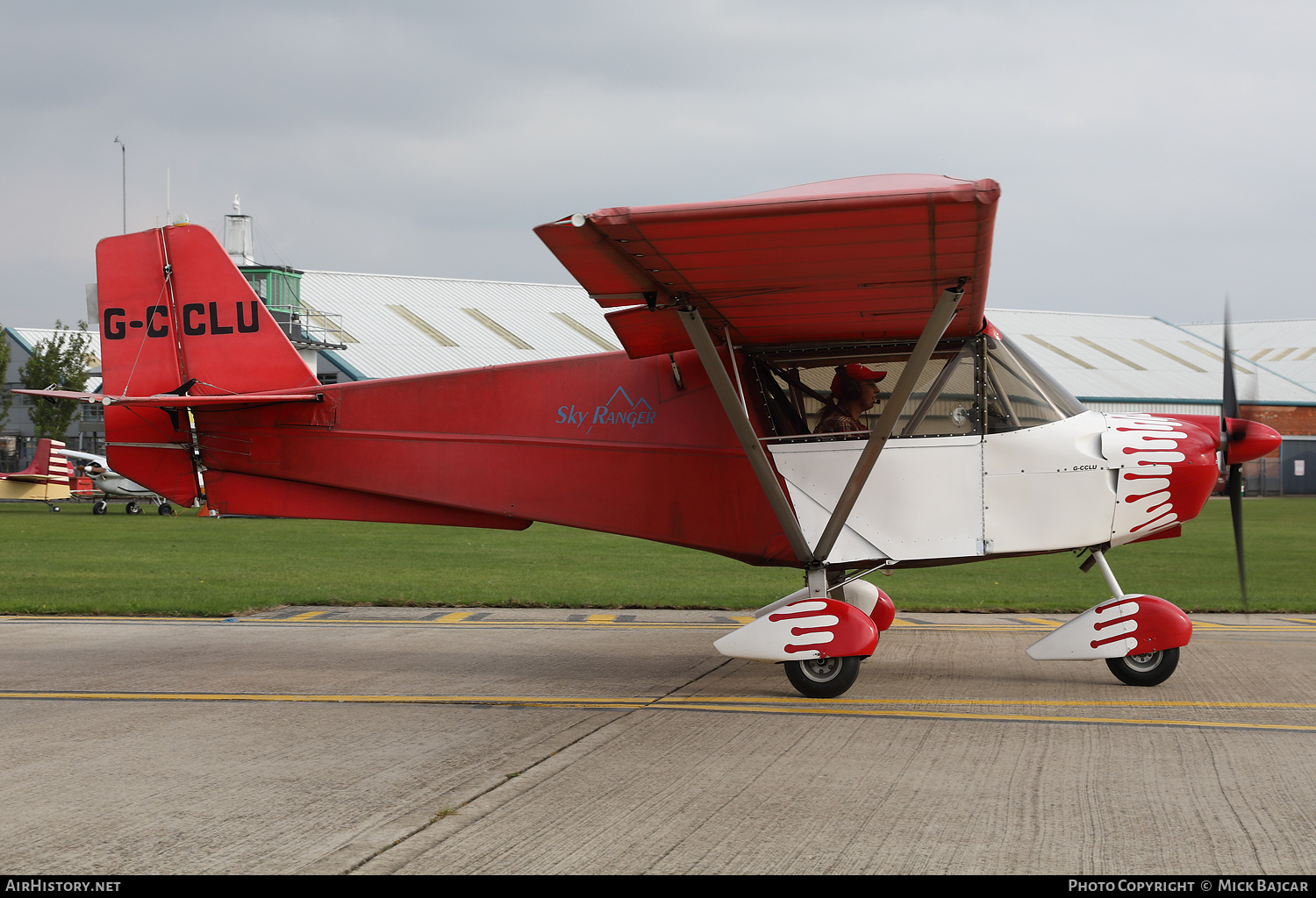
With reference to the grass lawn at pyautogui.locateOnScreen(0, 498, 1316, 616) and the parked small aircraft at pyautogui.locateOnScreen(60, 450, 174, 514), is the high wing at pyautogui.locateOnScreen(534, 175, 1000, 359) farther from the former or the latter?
the parked small aircraft at pyautogui.locateOnScreen(60, 450, 174, 514)

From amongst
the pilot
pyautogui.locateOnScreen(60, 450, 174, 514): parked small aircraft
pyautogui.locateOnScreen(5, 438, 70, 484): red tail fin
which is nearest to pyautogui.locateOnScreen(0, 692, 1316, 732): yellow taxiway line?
the pilot

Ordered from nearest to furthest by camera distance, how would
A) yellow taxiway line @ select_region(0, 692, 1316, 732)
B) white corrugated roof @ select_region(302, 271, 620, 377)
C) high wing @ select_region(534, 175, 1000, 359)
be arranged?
high wing @ select_region(534, 175, 1000, 359)
yellow taxiway line @ select_region(0, 692, 1316, 732)
white corrugated roof @ select_region(302, 271, 620, 377)

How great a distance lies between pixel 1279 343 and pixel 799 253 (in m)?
78.3

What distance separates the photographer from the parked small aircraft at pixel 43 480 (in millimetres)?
39062

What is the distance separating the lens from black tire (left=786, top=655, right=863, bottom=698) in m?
7.17

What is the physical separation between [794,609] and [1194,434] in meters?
3.25

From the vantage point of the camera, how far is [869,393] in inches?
309

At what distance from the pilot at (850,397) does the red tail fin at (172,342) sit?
13.8 feet

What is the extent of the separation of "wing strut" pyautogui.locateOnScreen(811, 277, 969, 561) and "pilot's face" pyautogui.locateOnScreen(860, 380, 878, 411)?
1.49 feet

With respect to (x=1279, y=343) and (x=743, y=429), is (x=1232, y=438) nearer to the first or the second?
(x=743, y=429)

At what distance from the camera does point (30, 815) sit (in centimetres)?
448

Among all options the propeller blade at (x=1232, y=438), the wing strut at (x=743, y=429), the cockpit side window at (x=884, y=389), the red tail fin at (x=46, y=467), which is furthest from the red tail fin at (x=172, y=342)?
the red tail fin at (x=46, y=467)

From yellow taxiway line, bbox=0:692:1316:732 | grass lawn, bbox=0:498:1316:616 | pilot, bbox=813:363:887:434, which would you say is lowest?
grass lawn, bbox=0:498:1316:616

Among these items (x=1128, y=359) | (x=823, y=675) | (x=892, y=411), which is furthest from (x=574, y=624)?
(x=1128, y=359)
